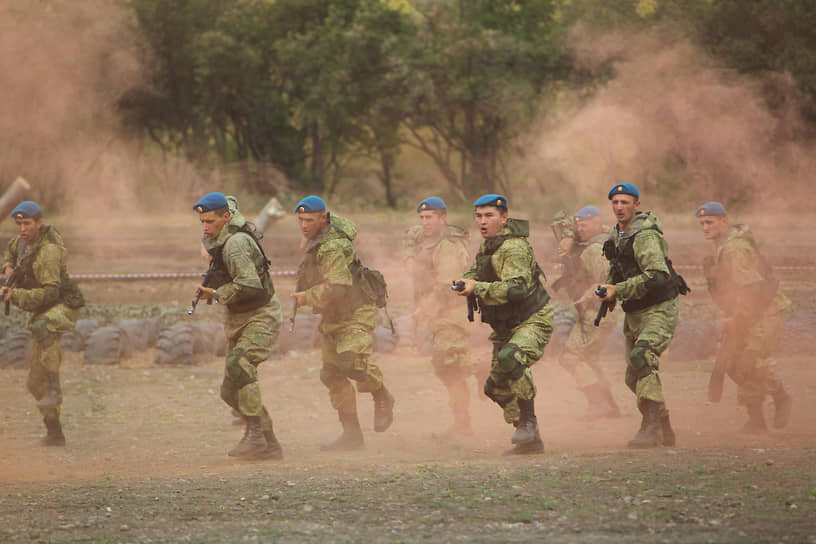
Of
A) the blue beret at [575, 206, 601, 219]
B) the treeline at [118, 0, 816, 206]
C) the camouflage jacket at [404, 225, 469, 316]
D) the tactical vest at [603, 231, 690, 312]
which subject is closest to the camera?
the tactical vest at [603, 231, 690, 312]

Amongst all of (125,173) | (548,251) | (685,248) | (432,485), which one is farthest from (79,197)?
(432,485)

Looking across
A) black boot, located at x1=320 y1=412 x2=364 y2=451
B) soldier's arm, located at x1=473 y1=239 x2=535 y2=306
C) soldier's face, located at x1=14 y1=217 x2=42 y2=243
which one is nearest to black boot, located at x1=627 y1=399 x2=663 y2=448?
soldier's arm, located at x1=473 y1=239 x2=535 y2=306

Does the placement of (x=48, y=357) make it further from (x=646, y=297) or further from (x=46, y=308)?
(x=646, y=297)

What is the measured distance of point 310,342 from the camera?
13.5 meters

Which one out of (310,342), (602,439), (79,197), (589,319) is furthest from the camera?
(79,197)

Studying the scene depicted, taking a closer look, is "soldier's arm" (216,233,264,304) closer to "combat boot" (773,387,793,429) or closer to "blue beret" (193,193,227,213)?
"blue beret" (193,193,227,213)

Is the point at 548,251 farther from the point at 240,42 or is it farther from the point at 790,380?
the point at 240,42

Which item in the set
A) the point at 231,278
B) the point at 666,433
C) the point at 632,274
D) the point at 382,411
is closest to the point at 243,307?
the point at 231,278

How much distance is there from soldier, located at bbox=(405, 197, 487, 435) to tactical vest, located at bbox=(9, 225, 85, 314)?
2.97 meters

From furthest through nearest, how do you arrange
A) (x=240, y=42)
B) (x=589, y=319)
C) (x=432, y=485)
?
(x=240, y=42) → (x=589, y=319) → (x=432, y=485)

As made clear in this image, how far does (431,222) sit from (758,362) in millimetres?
2993

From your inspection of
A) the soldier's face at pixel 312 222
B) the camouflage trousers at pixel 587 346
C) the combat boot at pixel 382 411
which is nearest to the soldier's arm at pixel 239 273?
the soldier's face at pixel 312 222

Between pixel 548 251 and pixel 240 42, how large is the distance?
18617mm

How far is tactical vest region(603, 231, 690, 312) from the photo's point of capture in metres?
7.64
